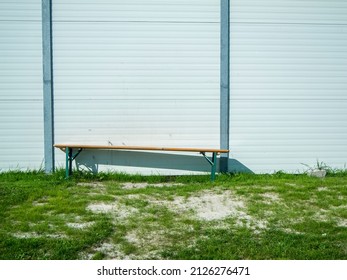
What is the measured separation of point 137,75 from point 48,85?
1.80 metres

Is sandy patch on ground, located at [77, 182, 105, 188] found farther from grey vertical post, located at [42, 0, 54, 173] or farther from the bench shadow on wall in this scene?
grey vertical post, located at [42, 0, 54, 173]

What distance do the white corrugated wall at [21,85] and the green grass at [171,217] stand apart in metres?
0.46

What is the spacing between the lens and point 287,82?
809 centimetres

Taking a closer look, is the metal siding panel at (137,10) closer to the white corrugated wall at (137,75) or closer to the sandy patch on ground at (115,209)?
the white corrugated wall at (137,75)

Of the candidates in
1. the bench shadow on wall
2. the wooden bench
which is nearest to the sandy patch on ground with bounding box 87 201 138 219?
the wooden bench

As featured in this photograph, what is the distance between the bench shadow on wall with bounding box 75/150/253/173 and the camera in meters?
7.90

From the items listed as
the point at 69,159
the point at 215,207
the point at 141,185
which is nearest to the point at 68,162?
the point at 69,159

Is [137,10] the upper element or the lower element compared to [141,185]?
upper

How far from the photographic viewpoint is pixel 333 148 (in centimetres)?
829

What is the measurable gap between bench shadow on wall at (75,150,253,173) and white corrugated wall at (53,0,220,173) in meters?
0.02

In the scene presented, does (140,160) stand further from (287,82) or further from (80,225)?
(287,82)

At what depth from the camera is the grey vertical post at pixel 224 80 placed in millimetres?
7828
